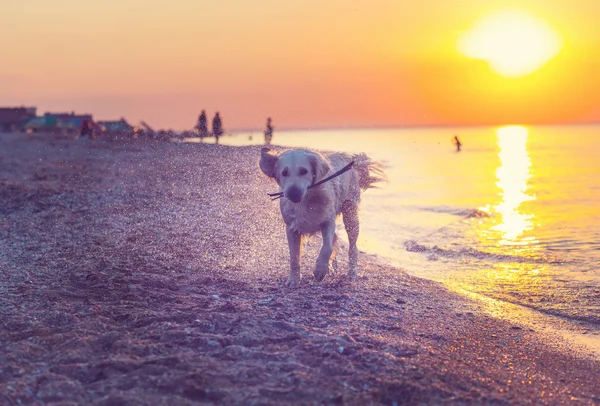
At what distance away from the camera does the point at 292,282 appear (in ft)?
29.4

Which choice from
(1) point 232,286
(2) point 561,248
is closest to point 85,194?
(1) point 232,286

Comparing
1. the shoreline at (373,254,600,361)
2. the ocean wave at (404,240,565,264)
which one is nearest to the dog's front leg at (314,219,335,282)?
the shoreline at (373,254,600,361)

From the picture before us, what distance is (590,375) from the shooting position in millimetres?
6598

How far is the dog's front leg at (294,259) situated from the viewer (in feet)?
29.4

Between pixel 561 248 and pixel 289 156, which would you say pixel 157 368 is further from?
pixel 561 248

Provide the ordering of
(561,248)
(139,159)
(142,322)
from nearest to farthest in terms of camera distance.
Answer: (142,322) < (561,248) < (139,159)

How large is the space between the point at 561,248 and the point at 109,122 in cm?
8001

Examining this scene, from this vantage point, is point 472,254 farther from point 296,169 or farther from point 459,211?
point 459,211

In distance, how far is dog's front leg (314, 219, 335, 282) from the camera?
28.3 ft

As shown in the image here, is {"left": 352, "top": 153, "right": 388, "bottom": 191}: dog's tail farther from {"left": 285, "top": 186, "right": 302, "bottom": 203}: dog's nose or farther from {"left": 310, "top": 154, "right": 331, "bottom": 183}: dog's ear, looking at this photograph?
{"left": 285, "top": 186, "right": 302, "bottom": 203}: dog's nose

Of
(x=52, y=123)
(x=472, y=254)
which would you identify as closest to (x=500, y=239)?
(x=472, y=254)

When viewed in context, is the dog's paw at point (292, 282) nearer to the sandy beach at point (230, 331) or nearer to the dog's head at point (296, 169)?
the sandy beach at point (230, 331)

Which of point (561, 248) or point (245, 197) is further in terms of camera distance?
point (245, 197)

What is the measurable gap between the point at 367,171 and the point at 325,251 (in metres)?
3.10
